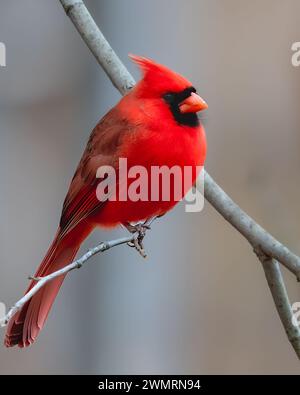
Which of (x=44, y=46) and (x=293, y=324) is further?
(x=44, y=46)

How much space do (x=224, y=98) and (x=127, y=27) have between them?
2.01 ft

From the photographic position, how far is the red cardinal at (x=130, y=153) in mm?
1797

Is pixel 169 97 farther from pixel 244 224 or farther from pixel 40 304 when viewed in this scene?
pixel 40 304

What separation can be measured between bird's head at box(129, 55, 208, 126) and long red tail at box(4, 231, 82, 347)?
437 millimetres

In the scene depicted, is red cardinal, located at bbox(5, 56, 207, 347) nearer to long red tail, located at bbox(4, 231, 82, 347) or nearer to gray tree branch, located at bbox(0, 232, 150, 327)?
long red tail, located at bbox(4, 231, 82, 347)

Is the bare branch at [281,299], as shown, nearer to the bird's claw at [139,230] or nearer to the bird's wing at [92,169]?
the bird's claw at [139,230]

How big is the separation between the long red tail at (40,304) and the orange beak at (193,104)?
0.47 metres

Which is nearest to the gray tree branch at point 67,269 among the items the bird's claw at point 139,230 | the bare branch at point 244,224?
the bird's claw at point 139,230

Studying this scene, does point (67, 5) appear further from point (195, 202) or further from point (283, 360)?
point (283, 360)

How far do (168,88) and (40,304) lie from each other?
61 centimetres

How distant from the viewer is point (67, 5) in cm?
183

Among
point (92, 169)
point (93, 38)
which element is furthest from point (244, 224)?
point (93, 38)

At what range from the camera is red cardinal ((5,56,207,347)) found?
5.90 ft

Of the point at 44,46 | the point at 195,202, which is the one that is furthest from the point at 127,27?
the point at 195,202
